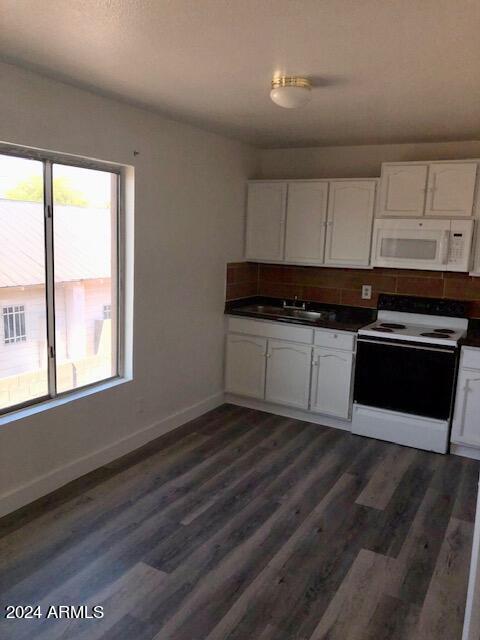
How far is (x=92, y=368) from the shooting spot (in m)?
3.37

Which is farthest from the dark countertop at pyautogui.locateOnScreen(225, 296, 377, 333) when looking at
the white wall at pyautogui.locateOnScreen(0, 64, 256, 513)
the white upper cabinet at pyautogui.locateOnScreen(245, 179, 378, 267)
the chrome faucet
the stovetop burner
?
the white upper cabinet at pyautogui.locateOnScreen(245, 179, 378, 267)

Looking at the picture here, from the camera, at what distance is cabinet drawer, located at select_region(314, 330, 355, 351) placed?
158 inches

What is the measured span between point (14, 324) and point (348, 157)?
3144 mm

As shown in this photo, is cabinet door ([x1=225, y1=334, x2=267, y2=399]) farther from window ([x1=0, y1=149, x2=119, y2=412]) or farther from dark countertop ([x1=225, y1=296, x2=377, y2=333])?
window ([x1=0, y1=149, x2=119, y2=412])

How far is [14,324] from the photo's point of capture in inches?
110

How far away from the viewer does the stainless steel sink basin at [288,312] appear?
4.59 m

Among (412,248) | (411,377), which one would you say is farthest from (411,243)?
(411,377)

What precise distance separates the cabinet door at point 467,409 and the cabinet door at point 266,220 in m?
1.89

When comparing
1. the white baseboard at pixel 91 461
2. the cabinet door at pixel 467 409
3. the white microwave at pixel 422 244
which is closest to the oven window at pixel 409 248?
the white microwave at pixel 422 244

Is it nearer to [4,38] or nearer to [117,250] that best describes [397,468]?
[117,250]

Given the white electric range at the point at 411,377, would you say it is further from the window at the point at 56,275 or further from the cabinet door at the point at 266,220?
the window at the point at 56,275

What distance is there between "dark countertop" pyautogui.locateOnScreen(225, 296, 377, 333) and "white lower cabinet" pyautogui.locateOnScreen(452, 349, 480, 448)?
0.85 metres

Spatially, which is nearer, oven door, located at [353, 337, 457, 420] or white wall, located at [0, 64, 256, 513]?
white wall, located at [0, 64, 256, 513]

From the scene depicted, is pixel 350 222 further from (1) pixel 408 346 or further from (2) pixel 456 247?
(1) pixel 408 346
